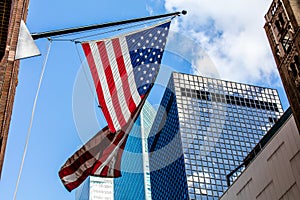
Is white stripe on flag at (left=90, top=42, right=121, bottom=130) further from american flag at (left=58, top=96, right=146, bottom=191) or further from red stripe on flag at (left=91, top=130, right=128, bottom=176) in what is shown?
american flag at (left=58, top=96, right=146, bottom=191)

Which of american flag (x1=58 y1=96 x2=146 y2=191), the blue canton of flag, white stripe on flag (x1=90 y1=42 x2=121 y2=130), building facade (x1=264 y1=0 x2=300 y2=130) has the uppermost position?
building facade (x1=264 y1=0 x2=300 y2=130)

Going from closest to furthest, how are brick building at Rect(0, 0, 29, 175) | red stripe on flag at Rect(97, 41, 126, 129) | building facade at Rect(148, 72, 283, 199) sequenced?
brick building at Rect(0, 0, 29, 175) → red stripe on flag at Rect(97, 41, 126, 129) → building facade at Rect(148, 72, 283, 199)

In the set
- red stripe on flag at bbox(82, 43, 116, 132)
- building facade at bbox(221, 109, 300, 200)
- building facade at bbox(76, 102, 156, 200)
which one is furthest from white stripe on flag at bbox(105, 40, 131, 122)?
building facade at bbox(76, 102, 156, 200)

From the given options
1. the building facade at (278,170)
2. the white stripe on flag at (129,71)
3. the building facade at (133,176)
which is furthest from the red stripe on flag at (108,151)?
the building facade at (133,176)

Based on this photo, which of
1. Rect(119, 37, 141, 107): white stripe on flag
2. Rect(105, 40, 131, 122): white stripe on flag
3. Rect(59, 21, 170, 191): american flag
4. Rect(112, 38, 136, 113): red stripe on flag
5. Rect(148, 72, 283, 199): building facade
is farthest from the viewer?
Rect(148, 72, 283, 199): building facade

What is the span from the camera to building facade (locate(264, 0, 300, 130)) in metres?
31.7

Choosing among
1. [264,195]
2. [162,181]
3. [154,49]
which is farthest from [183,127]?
[154,49]

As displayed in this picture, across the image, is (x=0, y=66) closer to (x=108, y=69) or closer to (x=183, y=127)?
(x=108, y=69)

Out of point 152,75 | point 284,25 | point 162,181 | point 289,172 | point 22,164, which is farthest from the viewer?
point 162,181

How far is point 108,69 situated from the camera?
51.2 ft

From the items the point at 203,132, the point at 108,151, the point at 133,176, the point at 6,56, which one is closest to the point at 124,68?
the point at 108,151

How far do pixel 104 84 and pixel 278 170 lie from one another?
22.2 m

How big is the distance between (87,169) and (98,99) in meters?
2.62

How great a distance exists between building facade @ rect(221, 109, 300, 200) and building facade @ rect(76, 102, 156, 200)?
117m
